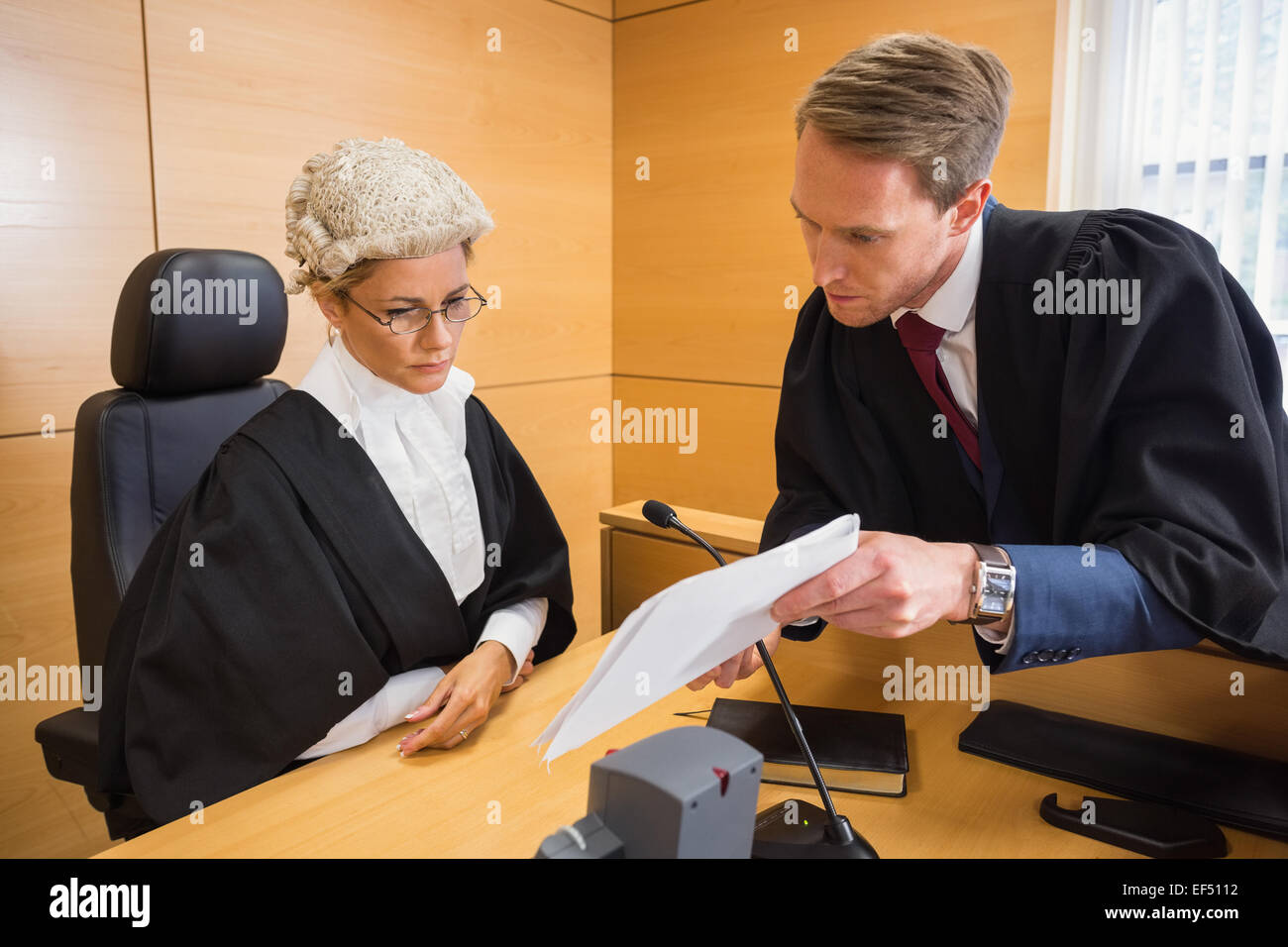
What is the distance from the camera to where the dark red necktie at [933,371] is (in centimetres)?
128

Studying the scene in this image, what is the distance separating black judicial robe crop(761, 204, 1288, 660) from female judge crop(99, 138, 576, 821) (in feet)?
1.75

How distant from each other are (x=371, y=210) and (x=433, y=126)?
191 cm

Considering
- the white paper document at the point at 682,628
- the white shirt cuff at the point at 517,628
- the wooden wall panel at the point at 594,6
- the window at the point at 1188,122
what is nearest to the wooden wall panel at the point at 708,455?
the window at the point at 1188,122

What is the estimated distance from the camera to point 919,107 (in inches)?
45.8

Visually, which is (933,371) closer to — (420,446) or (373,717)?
(420,446)

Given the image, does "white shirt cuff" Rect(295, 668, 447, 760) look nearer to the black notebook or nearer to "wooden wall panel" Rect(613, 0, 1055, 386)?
the black notebook

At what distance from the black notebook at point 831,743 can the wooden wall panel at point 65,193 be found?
1.86 metres

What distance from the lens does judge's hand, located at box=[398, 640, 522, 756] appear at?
47.2 inches

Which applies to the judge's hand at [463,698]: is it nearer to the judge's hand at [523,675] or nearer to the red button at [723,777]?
the judge's hand at [523,675]

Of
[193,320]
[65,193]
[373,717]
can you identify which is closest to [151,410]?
[193,320]
